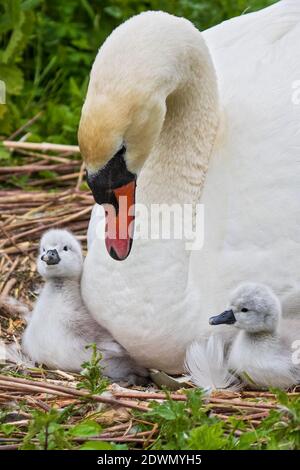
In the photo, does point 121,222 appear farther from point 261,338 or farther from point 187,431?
point 187,431

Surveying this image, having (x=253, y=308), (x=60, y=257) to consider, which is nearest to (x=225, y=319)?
(x=253, y=308)

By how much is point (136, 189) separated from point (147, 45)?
797 millimetres

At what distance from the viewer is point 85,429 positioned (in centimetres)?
482

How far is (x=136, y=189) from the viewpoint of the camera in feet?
19.0

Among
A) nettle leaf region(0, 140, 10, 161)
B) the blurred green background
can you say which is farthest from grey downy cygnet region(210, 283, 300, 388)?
the blurred green background

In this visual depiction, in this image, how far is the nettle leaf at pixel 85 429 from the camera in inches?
188

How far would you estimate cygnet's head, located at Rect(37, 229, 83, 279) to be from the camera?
6.07 meters

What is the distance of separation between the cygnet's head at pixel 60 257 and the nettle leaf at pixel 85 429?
1319 millimetres

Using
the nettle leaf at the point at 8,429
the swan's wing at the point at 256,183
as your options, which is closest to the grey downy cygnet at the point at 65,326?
the swan's wing at the point at 256,183

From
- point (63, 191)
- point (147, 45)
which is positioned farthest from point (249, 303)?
point (63, 191)

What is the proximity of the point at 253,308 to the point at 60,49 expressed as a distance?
4036mm

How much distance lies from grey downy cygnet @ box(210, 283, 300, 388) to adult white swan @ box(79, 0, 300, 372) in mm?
98

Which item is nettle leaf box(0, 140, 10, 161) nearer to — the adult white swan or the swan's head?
the adult white swan
